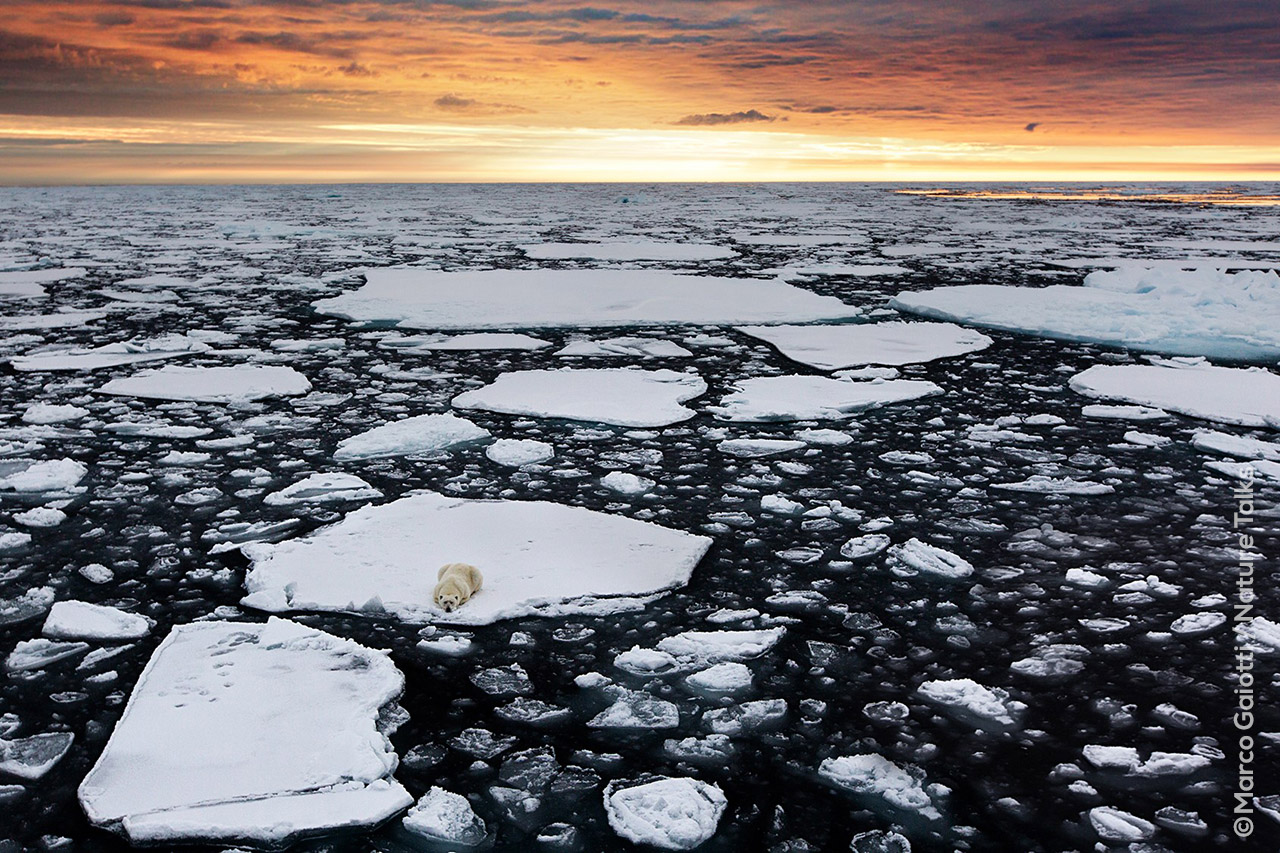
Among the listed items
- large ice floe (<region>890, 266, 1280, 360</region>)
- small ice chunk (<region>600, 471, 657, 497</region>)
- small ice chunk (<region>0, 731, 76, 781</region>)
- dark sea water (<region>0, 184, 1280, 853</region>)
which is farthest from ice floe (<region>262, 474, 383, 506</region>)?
large ice floe (<region>890, 266, 1280, 360</region>)

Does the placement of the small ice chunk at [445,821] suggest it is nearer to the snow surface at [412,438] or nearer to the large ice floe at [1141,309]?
the snow surface at [412,438]

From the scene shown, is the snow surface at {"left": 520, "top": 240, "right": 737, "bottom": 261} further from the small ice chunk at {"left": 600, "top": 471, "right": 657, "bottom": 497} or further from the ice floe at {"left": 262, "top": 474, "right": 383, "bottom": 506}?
the ice floe at {"left": 262, "top": 474, "right": 383, "bottom": 506}

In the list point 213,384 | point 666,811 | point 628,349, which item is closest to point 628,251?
point 628,349

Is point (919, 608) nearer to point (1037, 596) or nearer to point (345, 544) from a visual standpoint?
point (1037, 596)

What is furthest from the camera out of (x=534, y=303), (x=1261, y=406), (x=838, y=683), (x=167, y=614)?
(x=534, y=303)

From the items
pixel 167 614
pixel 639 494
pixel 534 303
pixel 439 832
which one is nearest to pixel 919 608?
pixel 639 494

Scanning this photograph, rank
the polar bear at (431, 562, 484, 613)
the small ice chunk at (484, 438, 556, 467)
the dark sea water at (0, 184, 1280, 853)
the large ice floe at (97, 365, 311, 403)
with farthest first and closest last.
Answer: the large ice floe at (97, 365, 311, 403), the small ice chunk at (484, 438, 556, 467), the polar bear at (431, 562, 484, 613), the dark sea water at (0, 184, 1280, 853)
